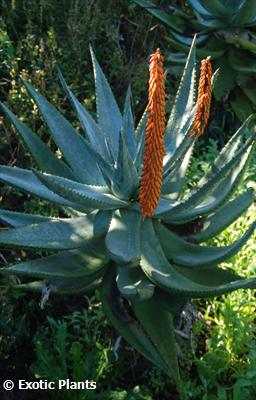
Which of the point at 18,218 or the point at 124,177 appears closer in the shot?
the point at 124,177

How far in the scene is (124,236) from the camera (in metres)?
2.74

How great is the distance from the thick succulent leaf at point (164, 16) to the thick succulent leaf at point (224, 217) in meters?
1.91

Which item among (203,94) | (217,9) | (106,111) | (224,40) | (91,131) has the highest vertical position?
(217,9)

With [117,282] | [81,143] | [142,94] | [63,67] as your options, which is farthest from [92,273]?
[142,94]

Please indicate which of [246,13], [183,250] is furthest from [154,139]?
[246,13]

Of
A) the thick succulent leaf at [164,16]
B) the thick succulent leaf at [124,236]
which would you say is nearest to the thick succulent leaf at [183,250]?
the thick succulent leaf at [124,236]

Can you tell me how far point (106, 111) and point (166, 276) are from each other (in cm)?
96

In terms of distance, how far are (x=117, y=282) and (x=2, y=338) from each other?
819mm

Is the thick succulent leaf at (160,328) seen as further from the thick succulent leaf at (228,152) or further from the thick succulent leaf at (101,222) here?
the thick succulent leaf at (228,152)

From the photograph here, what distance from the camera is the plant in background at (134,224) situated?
2.63 m

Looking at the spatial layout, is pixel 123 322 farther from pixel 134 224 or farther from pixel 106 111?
pixel 106 111

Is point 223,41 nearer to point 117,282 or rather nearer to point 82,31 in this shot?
point 82,31

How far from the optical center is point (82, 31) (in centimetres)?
442

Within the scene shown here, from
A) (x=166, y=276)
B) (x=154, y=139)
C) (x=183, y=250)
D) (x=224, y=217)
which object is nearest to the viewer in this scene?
(x=154, y=139)
